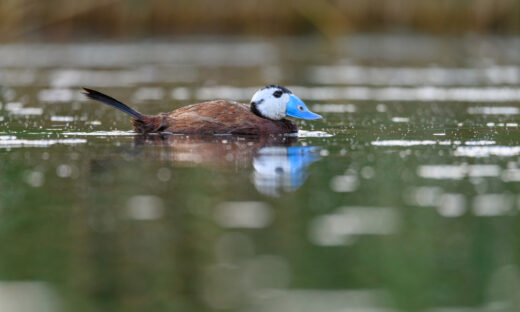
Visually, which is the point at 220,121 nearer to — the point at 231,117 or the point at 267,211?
the point at 231,117

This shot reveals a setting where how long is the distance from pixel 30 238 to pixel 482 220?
8.75 feet

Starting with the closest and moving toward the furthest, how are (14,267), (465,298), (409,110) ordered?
(465,298) → (14,267) → (409,110)

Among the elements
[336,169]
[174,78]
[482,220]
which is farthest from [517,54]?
[482,220]

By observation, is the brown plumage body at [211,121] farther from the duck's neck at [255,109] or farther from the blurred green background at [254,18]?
the blurred green background at [254,18]

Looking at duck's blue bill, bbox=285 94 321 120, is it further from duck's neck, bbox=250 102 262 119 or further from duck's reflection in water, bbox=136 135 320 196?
duck's reflection in water, bbox=136 135 320 196

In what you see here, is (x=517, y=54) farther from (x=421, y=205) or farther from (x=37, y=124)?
(x=421, y=205)

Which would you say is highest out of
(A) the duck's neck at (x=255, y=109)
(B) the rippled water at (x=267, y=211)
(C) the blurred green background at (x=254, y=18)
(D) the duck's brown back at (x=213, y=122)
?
(C) the blurred green background at (x=254, y=18)

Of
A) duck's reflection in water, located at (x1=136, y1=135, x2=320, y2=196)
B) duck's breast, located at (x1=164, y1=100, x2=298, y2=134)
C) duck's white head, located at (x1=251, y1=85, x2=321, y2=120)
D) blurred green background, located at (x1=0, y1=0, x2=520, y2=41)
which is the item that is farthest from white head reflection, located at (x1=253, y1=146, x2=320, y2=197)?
blurred green background, located at (x1=0, y1=0, x2=520, y2=41)

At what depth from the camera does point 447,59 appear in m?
23.0

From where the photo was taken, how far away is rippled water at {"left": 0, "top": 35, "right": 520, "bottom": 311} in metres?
4.96

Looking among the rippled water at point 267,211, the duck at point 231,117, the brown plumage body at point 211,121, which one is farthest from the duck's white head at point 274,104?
the rippled water at point 267,211

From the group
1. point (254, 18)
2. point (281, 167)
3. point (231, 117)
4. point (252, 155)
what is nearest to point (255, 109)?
point (231, 117)

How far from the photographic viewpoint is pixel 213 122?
34.5ft

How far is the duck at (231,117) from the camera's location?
10.5 m
